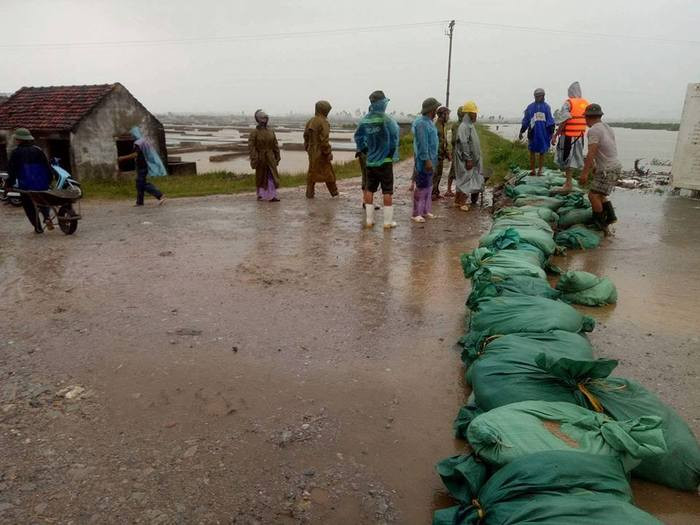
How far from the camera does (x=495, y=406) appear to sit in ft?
7.72

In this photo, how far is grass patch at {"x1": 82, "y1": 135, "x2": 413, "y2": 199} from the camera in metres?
11.4

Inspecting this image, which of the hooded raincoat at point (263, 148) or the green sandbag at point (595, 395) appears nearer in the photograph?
the green sandbag at point (595, 395)

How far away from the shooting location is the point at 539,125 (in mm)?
8547

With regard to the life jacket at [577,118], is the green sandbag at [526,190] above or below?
below

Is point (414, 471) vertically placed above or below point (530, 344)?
below

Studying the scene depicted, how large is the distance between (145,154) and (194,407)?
7020 millimetres

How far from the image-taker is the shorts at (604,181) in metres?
5.85

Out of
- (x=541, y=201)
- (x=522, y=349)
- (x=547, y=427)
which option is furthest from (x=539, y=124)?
(x=547, y=427)

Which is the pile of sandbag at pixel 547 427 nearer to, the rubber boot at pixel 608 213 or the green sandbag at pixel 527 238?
the green sandbag at pixel 527 238

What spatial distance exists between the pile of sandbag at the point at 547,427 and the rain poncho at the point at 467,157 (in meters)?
4.50

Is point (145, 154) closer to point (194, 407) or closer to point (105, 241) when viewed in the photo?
point (105, 241)

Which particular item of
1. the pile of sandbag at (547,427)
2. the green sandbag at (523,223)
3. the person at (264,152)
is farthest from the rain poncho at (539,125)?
the pile of sandbag at (547,427)

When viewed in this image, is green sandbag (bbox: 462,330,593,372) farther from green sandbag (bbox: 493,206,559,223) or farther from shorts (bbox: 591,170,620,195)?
shorts (bbox: 591,170,620,195)

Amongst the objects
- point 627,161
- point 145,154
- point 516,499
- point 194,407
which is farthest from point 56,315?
point 627,161
